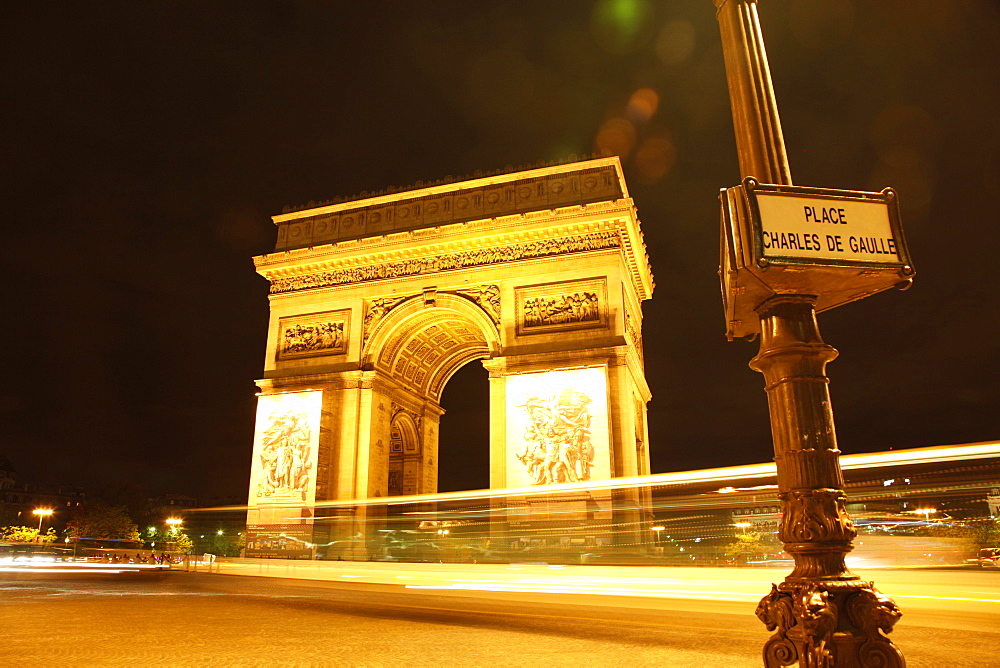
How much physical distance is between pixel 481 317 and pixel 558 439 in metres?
5.07

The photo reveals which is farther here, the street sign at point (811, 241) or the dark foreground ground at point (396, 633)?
the dark foreground ground at point (396, 633)

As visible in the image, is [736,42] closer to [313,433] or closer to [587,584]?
[587,584]

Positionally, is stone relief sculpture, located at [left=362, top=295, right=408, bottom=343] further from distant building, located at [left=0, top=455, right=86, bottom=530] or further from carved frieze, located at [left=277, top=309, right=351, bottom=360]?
distant building, located at [left=0, top=455, right=86, bottom=530]

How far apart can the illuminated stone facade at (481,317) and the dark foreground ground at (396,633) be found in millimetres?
10175

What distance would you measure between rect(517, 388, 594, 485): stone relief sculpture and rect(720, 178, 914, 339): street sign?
1657cm

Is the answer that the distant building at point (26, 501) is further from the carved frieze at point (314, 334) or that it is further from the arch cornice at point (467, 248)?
the arch cornice at point (467, 248)

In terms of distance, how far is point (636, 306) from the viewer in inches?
988

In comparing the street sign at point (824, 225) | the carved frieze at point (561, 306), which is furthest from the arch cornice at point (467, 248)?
the street sign at point (824, 225)

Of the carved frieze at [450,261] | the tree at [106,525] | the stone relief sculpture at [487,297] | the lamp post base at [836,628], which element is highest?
the carved frieze at [450,261]

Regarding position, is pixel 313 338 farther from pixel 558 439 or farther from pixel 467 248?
pixel 558 439

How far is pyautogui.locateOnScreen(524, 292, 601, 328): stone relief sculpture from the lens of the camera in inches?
836

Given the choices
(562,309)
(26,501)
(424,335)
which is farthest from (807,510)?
(26,501)

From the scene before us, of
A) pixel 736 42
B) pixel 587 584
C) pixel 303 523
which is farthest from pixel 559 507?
pixel 736 42

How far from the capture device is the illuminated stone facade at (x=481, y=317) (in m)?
20.2
